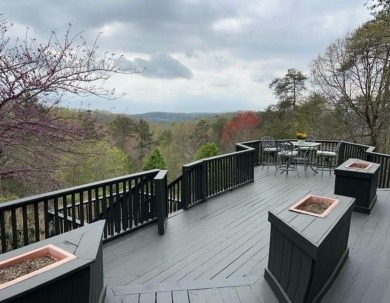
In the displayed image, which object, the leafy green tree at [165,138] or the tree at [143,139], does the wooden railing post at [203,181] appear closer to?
the tree at [143,139]

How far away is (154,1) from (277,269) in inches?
240

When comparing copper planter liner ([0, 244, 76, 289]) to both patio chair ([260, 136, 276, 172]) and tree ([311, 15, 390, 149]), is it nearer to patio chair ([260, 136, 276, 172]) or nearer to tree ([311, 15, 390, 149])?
patio chair ([260, 136, 276, 172])

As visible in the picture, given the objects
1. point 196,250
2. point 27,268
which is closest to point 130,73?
point 196,250

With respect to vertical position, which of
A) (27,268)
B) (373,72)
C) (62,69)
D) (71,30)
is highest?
(373,72)

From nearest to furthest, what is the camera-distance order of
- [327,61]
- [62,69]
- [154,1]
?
[62,69] < [154,1] < [327,61]

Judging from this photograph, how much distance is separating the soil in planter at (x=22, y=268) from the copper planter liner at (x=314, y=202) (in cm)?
212

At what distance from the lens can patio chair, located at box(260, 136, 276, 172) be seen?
30.6 ft

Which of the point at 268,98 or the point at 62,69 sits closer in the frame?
the point at 62,69

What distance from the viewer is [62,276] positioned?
1.62m

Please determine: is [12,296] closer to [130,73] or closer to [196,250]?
[196,250]

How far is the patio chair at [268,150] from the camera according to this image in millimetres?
9312

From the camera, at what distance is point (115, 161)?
811 inches

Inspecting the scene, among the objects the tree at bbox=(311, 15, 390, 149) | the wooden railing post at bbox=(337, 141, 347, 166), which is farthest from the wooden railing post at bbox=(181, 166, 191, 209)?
the tree at bbox=(311, 15, 390, 149)

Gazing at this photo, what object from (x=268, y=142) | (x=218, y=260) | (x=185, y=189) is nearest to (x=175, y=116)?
(x=268, y=142)
